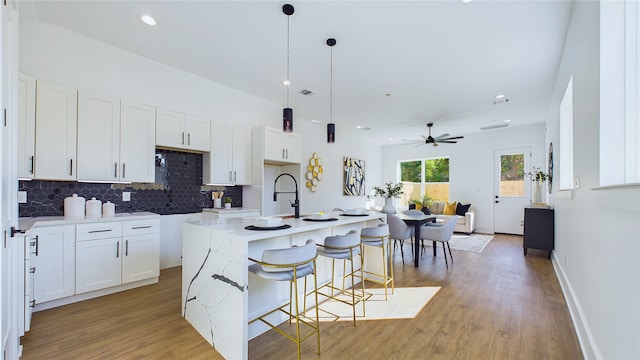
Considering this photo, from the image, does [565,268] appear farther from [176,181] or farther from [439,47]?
[176,181]

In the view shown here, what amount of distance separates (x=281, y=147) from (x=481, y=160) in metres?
5.90

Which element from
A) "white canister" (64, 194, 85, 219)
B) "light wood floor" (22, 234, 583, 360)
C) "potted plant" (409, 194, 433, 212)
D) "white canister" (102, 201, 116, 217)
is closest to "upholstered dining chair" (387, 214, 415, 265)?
"light wood floor" (22, 234, 583, 360)

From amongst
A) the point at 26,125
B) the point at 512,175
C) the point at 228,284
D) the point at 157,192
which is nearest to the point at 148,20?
the point at 26,125

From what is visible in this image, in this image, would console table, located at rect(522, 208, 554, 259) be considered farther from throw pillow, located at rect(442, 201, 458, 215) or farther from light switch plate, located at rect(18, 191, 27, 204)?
light switch plate, located at rect(18, 191, 27, 204)

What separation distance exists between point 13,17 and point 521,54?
190 inches

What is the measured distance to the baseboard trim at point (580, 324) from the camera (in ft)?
5.94

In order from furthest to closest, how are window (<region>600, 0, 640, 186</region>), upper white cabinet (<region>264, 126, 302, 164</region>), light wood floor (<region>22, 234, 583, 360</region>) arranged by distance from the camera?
1. upper white cabinet (<region>264, 126, 302, 164</region>)
2. light wood floor (<region>22, 234, 583, 360</region>)
3. window (<region>600, 0, 640, 186</region>)

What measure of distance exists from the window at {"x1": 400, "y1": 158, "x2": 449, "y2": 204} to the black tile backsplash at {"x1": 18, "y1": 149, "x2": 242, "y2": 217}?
6.12m

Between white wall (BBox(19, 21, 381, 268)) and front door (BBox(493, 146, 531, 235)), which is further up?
white wall (BBox(19, 21, 381, 268))

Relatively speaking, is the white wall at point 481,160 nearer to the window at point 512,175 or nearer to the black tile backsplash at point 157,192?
the window at point 512,175

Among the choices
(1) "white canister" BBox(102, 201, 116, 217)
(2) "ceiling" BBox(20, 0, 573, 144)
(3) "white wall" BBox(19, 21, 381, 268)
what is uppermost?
(2) "ceiling" BBox(20, 0, 573, 144)

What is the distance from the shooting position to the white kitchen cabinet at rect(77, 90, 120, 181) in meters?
2.97

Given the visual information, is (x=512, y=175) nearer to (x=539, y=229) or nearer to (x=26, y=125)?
(x=539, y=229)

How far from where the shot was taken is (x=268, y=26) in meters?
2.77
